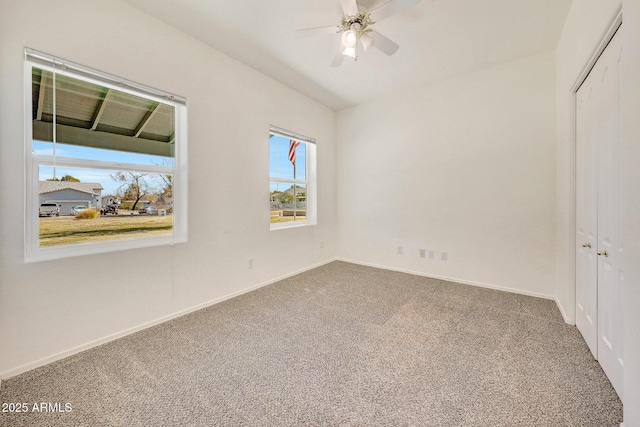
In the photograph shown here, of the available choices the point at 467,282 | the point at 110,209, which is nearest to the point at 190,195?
the point at 110,209

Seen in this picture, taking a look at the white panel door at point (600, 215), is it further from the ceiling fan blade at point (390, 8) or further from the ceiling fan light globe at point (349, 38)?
the ceiling fan light globe at point (349, 38)

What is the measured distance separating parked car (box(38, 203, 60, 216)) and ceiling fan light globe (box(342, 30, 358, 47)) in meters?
2.73

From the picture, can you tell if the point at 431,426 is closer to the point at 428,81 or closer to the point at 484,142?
the point at 484,142

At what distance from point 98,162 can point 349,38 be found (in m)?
2.42

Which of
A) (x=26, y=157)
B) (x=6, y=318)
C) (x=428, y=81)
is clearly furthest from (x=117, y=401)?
(x=428, y=81)

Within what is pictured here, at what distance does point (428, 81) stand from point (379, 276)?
2.95 meters

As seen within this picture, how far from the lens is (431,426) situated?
1.29 metres

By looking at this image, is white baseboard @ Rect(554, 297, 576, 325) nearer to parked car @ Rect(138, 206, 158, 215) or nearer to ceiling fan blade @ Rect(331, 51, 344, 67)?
ceiling fan blade @ Rect(331, 51, 344, 67)

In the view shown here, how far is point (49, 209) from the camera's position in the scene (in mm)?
1902

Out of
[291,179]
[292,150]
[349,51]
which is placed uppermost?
[349,51]

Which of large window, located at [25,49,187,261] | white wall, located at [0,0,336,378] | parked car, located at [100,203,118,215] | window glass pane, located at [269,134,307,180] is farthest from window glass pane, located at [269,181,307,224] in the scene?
parked car, located at [100,203,118,215]

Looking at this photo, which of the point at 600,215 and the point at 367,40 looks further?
the point at 367,40

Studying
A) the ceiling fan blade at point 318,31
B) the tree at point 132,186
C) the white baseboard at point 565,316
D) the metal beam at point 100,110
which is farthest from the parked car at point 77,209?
the white baseboard at point 565,316

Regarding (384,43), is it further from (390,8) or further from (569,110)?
(569,110)
